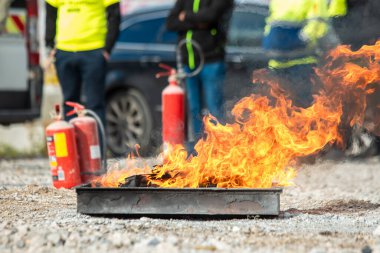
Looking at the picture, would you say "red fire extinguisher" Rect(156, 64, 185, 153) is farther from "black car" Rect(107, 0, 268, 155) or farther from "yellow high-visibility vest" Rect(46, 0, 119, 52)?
"black car" Rect(107, 0, 268, 155)

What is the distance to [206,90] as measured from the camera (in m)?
11.2

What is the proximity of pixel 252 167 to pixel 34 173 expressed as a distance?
454 cm

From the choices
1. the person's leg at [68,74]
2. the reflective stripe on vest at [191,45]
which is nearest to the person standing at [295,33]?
the reflective stripe on vest at [191,45]

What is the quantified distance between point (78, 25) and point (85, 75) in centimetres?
55

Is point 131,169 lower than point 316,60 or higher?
lower

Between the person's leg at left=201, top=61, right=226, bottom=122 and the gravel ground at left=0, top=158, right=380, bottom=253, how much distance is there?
2.35 meters

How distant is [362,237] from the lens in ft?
20.4

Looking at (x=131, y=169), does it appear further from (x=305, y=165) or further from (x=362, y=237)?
(x=362, y=237)

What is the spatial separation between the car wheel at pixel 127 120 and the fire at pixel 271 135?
223 inches

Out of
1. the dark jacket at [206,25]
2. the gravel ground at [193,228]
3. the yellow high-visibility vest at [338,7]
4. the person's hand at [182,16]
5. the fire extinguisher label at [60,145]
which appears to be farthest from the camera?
the person's hand at [182,16]

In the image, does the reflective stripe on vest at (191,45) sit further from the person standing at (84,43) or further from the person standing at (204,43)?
the person standing at (84,43)

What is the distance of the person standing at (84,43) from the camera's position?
34.5 feet

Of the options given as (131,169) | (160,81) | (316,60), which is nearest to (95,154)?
(131,169)

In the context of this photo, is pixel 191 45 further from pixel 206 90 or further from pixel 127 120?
pixel 127 120
